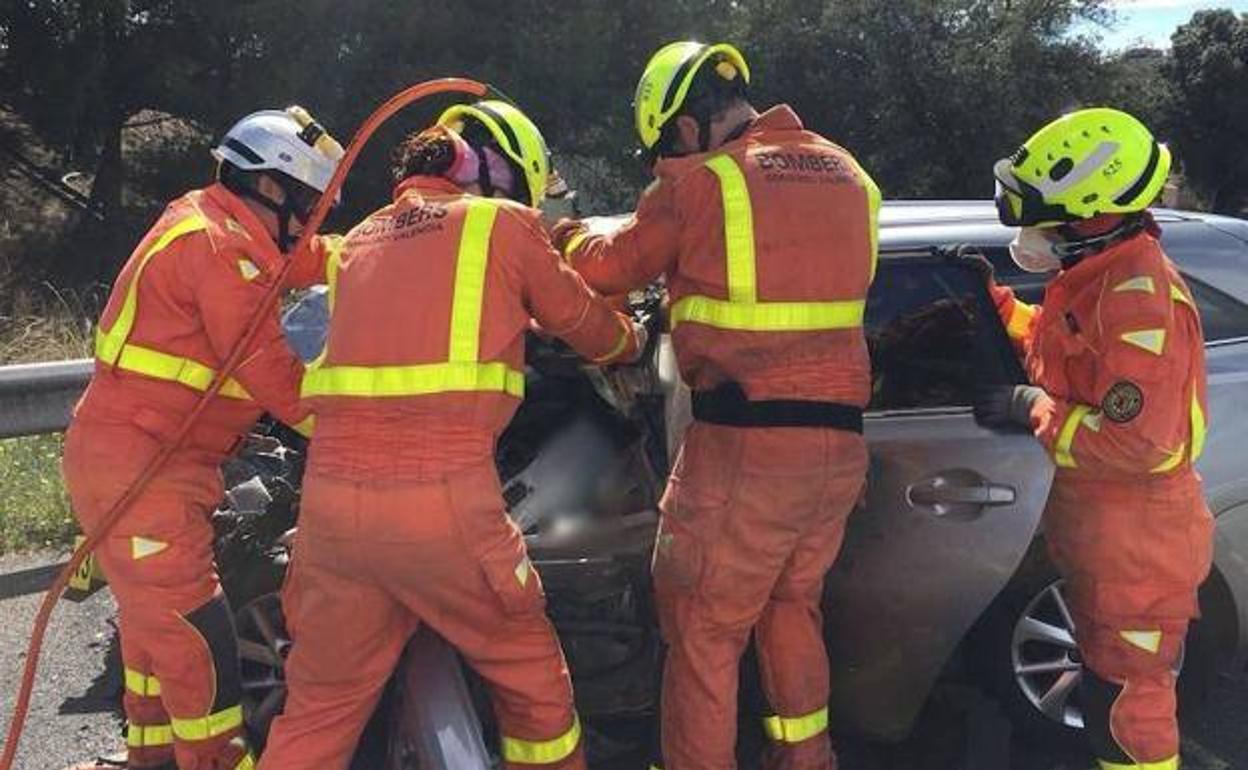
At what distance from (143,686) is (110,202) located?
13.9 m

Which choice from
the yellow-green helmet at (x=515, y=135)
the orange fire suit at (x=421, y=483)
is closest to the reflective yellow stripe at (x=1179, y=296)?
the orange fire suit at (x=421, y=483)

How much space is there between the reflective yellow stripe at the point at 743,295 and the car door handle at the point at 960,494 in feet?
1.94

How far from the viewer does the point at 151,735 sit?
11.0ft

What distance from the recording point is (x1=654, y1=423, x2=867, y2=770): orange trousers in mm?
2928

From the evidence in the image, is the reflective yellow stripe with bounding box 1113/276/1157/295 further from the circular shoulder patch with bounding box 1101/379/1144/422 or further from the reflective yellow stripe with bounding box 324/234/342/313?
the reflective yellow stripe with bounding box 324/234/342/313

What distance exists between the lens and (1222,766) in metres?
3.59

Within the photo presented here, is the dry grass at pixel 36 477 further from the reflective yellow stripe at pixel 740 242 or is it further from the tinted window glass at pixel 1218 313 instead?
the tinted window glass at pixel 1218 313

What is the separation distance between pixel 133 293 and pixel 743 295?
5.15 feet

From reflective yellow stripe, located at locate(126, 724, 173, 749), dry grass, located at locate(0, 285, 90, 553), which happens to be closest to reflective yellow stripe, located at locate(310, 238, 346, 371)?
reflective yellow stripe, located at locate(126, 724, 173, 749)

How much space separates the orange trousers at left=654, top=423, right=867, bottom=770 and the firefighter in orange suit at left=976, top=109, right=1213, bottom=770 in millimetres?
571

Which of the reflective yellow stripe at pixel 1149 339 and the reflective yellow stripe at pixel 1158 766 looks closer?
the reflective yellow stripe at pixel 1149 339

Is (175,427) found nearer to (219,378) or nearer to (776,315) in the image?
(219,378)

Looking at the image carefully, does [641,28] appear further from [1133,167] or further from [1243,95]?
[1243,95]

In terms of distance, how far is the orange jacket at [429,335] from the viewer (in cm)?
262
